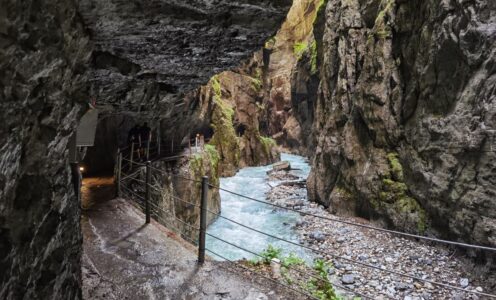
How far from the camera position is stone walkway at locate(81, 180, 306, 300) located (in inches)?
170

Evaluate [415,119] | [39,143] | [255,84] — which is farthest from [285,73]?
[39,143]

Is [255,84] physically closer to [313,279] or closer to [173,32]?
[173,32]

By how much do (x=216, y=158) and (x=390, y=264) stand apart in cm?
1421

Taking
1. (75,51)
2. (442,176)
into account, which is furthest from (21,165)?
(442,176)

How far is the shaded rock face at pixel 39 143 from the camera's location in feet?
7.15

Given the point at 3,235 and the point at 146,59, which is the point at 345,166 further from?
the point at 3,235

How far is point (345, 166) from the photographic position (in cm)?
1931

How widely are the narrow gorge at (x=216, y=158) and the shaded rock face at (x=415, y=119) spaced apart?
75mm

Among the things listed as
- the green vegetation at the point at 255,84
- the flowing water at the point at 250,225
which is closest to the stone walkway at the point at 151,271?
the flowing water at the point at 250,225

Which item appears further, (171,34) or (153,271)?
(153,271)

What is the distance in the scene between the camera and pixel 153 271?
493cm

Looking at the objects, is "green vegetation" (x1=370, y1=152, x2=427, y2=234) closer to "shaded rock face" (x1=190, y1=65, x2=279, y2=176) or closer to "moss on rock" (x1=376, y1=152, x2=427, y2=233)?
"moss on rock" (x1=376, y1=152, x2=427, y2=233)

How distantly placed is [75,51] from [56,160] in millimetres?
1140

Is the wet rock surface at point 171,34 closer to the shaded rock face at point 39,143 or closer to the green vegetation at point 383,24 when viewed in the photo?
the shaded rock face at point 39,143
